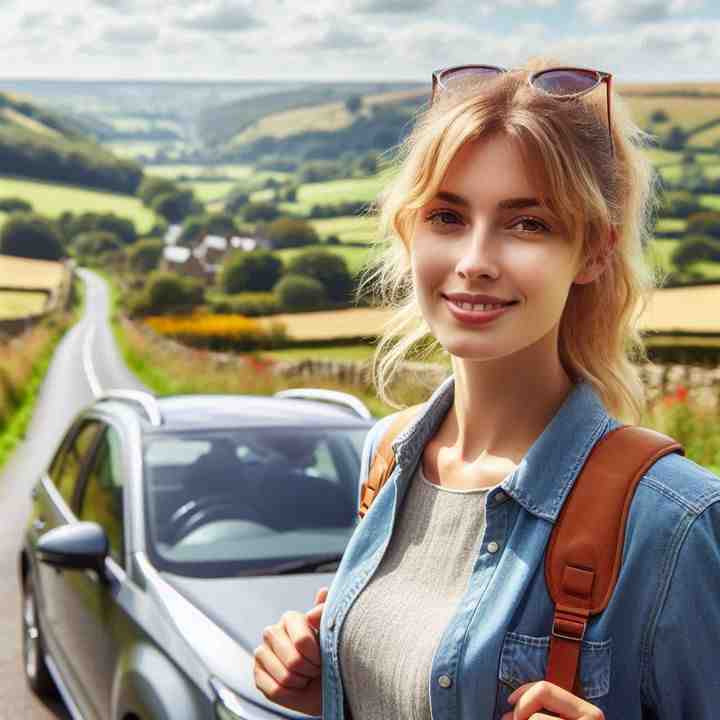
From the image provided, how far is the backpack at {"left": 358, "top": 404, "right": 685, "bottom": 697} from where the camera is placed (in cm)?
138

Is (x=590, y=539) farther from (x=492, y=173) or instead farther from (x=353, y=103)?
(x=353, y=103)

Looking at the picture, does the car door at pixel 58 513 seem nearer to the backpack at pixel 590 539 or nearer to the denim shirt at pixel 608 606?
the denim shirt at pixel 608 606

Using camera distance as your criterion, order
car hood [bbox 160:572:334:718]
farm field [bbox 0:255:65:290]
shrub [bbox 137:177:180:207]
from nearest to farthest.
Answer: car hood [bbox 160:572:334:718] < farm field [bbox 0:255:65:290] < shrub [bbox 137:177:180:207]

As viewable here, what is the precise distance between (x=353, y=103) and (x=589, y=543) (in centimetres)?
2951

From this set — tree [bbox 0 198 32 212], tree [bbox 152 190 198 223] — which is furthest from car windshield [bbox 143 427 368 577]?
tree [bbox 0 198 32 212]

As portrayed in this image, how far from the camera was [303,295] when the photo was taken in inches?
1035

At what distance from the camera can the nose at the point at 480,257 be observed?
154 cm

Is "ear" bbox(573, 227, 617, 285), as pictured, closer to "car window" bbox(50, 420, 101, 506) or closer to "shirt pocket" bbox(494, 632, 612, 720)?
"shirt pocket" bbox(494, 632, 612, 720)

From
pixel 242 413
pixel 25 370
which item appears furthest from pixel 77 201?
pixel 242 413

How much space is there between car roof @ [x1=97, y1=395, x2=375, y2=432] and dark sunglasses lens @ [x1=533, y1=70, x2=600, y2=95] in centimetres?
299

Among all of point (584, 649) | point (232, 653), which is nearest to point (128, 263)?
point (232, 653)

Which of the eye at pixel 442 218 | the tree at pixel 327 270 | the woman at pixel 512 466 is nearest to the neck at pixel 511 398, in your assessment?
the woman at pixel 512 466

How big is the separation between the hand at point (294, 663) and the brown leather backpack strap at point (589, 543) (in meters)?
0.48

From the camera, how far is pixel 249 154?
29094 millimetres
